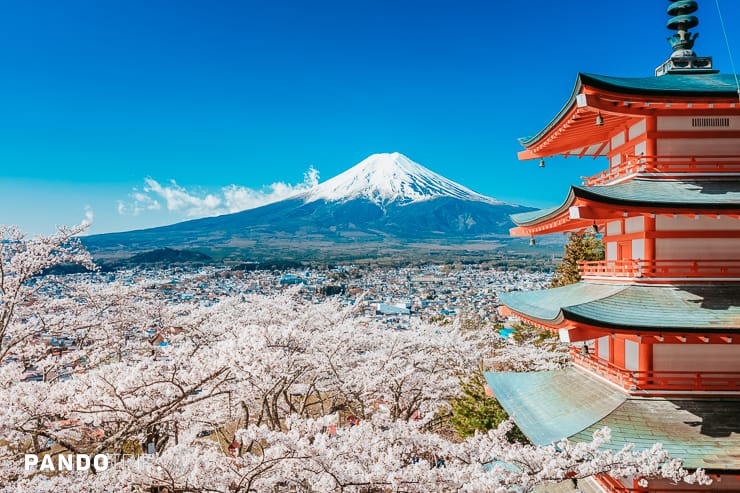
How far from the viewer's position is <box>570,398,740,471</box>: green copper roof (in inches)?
189

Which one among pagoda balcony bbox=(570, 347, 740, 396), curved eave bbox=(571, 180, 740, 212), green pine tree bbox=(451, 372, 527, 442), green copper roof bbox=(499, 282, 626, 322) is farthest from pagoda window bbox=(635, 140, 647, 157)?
green pine tree bbox=(451, 372, 527, 442)

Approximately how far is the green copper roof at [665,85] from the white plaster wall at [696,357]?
2.94m

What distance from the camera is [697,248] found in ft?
19.1

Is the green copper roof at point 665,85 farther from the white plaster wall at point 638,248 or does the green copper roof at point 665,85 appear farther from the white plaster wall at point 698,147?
the white plaster wall at point 638,248

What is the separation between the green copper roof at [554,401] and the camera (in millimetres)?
5574

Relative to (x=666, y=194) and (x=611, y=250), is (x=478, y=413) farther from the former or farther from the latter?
(x=666, y=194)

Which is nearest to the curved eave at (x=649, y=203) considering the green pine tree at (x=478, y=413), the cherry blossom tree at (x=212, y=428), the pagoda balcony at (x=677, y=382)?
the pagoda balcony at (x=677, y=382)

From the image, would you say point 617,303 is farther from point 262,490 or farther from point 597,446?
point 262,490

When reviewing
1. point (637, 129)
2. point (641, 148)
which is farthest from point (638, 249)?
point (637, 129)

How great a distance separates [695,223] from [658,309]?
50.1 inches

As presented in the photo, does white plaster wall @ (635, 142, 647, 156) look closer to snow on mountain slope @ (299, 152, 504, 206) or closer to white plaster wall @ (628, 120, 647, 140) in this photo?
white plaster wall @ (628, 120, 647, 140)

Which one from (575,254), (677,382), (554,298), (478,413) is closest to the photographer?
(677,382)

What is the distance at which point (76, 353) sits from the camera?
7652 millimetres

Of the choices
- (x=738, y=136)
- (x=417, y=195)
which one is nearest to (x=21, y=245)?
(x=738, y=136)
